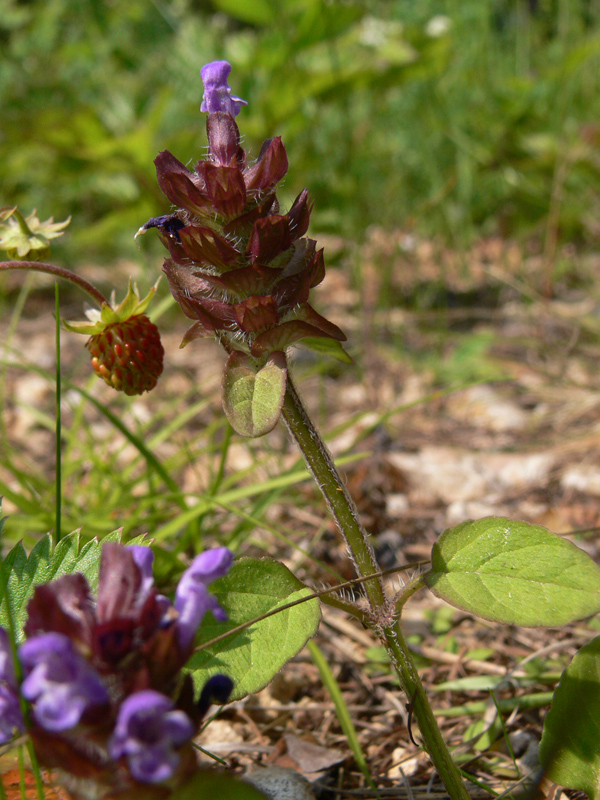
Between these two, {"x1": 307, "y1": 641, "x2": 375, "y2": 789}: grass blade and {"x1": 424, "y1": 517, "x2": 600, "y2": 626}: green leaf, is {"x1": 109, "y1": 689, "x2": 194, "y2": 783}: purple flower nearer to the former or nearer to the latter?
{"x1": 424, "y1": 517, "x2": 600, "y2": 626}: green leaf

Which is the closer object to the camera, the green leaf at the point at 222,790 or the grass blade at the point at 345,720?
the green leaf at the point at 222,790

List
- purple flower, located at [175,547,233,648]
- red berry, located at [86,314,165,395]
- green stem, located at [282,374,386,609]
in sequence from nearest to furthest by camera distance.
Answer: purple flower, located at [175,547,233,648] < green stem, located at [282,374,386,609] < red berry, located at [86,314,165,395]

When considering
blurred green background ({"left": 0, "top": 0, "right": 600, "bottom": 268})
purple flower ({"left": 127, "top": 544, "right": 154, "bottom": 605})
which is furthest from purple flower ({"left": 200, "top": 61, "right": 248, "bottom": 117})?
blurred green background ({"left": 0, "top": 0, "right": 600, "bottom": 268})

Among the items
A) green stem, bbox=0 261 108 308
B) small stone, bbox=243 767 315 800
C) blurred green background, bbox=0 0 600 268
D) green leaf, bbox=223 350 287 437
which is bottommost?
small stone, bbox=243 767 315 800

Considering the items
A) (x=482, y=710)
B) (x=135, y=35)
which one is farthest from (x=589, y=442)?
(x=135, y=35)

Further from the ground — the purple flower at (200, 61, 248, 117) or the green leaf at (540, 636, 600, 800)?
the purple flower at (200, 61, 248, 117)

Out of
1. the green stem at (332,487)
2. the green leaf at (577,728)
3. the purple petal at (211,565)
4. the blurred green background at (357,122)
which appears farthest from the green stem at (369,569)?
the blurred green background at (357,122)

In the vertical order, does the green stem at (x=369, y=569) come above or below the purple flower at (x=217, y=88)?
below

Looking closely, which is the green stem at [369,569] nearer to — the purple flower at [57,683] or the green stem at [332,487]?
the green stem at [332,487]
